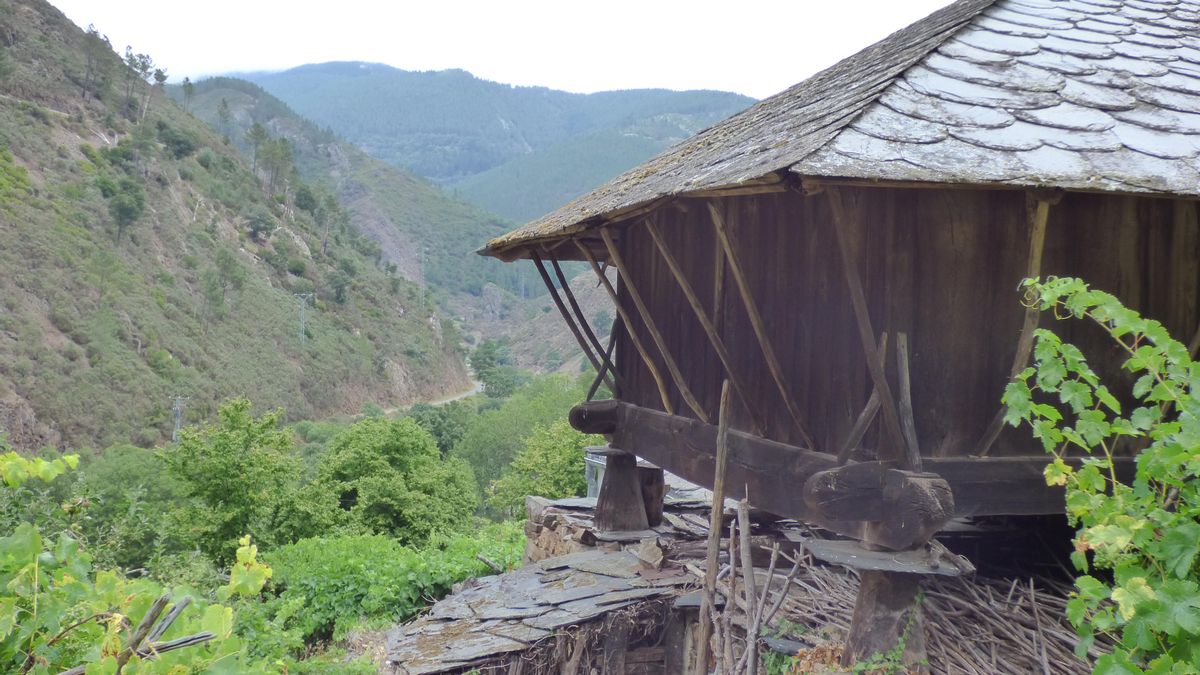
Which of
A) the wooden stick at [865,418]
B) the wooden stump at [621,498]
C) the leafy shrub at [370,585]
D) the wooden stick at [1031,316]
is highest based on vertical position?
the wooden stick at [1031,316]

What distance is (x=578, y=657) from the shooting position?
5.84 meters

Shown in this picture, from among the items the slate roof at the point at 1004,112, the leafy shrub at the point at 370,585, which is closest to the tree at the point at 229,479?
the leafy shrub at the point at 370,585

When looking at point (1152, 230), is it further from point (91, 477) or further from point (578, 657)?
point (91, 477)

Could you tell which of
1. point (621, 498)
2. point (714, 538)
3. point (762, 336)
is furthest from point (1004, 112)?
point (621, 498)

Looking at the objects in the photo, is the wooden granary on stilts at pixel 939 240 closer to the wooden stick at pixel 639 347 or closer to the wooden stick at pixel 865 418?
the wooden stick at pixel 865 418

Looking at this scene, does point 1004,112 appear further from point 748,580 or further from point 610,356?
point 610,356

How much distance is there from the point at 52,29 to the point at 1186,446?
6402 centimetres

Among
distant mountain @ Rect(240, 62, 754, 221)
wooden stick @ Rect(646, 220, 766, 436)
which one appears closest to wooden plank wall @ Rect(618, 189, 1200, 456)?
wooden stick @ Rect(646, 220, 766, 436)

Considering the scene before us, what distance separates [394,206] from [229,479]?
8124cm

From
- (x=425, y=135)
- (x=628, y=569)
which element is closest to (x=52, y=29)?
(x=628, y=569)

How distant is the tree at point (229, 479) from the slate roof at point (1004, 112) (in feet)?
52.8

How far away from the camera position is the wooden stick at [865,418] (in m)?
3.93

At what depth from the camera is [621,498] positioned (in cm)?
771

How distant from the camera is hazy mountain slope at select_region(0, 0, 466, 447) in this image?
111 ft
